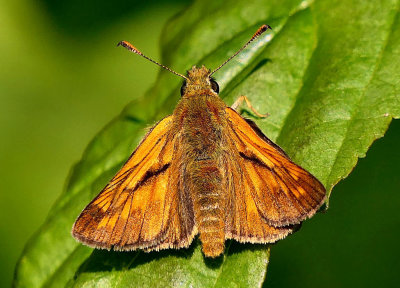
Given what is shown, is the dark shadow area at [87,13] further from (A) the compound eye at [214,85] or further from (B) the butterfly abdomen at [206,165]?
(B) the butterfly abdomen at [206,165]

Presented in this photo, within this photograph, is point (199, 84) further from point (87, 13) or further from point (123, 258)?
point (87, 13)

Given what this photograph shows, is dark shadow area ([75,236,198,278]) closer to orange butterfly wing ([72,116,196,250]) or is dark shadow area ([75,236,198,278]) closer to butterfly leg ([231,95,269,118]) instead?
orange butterfly wing ([72,116,196,250])

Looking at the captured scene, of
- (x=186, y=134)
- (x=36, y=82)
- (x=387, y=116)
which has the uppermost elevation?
(x=36, y=82)

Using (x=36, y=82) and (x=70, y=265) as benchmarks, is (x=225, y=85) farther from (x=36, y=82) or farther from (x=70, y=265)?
(x=36, y=82)

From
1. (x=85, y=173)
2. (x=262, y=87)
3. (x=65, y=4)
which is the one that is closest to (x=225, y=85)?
(x=262, y=87)

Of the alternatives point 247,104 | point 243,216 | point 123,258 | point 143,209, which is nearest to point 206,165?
point 243,216

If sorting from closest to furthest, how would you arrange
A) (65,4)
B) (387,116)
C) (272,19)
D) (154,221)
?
(387,116), (154,221), (272,19), (65,4)

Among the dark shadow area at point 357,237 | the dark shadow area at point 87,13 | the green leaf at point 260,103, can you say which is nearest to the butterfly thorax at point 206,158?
the green leaf at point 260,103
